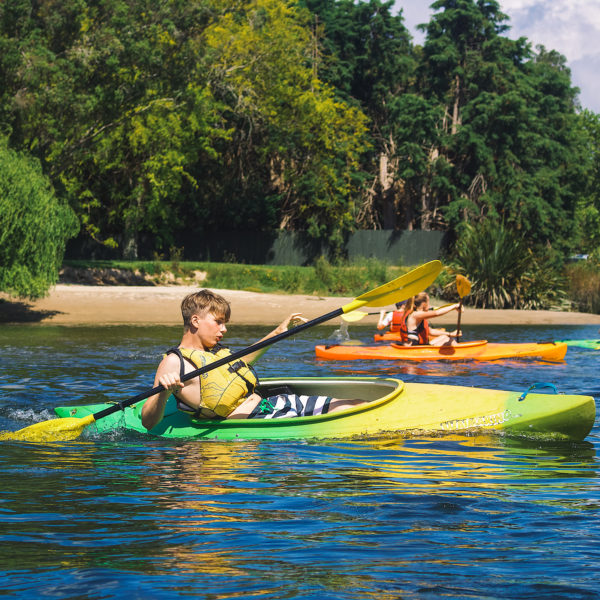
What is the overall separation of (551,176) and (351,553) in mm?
34646

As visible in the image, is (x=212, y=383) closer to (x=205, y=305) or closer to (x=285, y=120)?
(x=205, y=305)

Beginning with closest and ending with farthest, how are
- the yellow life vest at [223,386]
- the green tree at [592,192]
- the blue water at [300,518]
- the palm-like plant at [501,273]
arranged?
1. the blue water at [300,518]
2. the yellow life vest at [223,386]
3. the palm-like plant at [501,273]
4. the green tree at [592,192]

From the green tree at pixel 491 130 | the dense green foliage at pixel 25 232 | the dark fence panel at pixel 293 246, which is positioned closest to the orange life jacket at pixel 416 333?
the dense green foliage at pixel 25 232

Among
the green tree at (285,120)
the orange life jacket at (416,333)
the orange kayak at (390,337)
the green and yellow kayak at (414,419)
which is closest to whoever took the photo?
the green and yellow kayak at (414,419)

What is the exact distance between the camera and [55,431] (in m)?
7.33

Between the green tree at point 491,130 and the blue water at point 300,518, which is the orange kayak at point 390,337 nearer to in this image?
the blue water at point 300,518

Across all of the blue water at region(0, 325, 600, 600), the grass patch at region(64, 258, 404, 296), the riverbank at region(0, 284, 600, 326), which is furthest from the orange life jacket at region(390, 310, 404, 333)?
the grass patch at region(64, 258, 404, 296)

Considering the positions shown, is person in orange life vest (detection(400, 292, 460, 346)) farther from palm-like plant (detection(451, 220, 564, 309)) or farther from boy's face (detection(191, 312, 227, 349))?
palm-like plant (detection(451, 220, 564, 309))

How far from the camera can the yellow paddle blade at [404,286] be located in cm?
738

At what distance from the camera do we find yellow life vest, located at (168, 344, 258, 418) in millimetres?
6734

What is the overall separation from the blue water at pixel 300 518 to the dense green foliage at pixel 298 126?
62.4ft

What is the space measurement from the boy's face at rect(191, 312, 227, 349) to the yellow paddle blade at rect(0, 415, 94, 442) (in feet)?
4.77

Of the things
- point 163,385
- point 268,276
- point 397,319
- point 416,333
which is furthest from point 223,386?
point 268,276

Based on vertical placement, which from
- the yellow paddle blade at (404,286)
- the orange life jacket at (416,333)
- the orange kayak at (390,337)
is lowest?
the orange kayak at (390,337)
